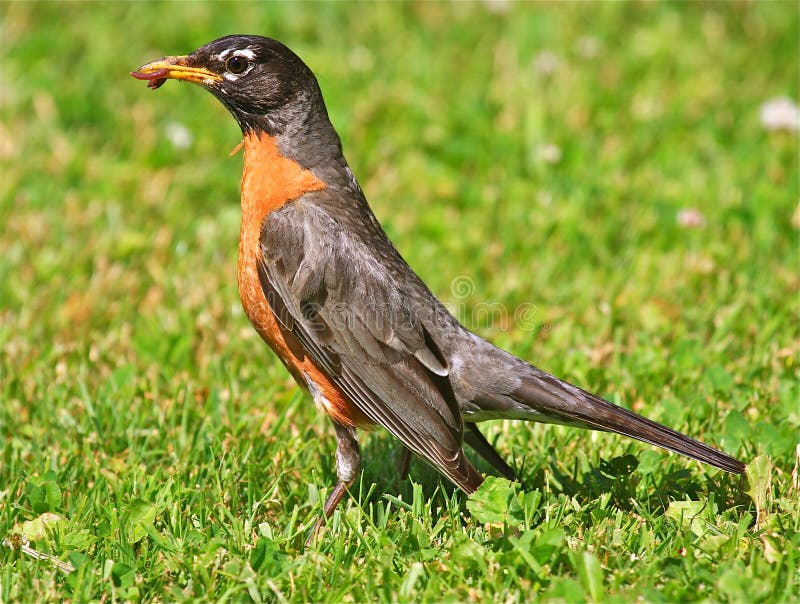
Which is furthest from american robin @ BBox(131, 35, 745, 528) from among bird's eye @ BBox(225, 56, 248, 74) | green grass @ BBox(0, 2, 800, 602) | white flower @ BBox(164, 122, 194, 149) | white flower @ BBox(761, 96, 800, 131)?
white flower @ BBox(761, 96, 800, 131)

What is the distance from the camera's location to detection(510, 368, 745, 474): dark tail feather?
3.59m

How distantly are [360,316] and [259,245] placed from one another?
47cm

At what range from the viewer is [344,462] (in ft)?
13.0

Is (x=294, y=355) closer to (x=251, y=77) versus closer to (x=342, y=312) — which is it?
(x=342, y=312)

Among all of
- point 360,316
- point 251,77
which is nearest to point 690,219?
point 360,316

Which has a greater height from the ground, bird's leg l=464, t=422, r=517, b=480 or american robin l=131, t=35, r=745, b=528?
american robin l=131, t=35, r=745, b=528

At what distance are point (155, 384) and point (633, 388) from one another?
2.16m

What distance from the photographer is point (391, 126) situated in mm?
7230

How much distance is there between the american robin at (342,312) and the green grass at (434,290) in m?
0.27

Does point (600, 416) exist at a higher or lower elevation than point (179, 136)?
lower

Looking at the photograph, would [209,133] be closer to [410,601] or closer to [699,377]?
[699,377]

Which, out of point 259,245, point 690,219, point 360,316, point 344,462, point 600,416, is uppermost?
point 259,245

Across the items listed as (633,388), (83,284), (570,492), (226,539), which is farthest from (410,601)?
(83,284)

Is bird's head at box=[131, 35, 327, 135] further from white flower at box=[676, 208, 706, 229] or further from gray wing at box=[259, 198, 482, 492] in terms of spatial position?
white flower at box=[676, 208, 706, 229]
